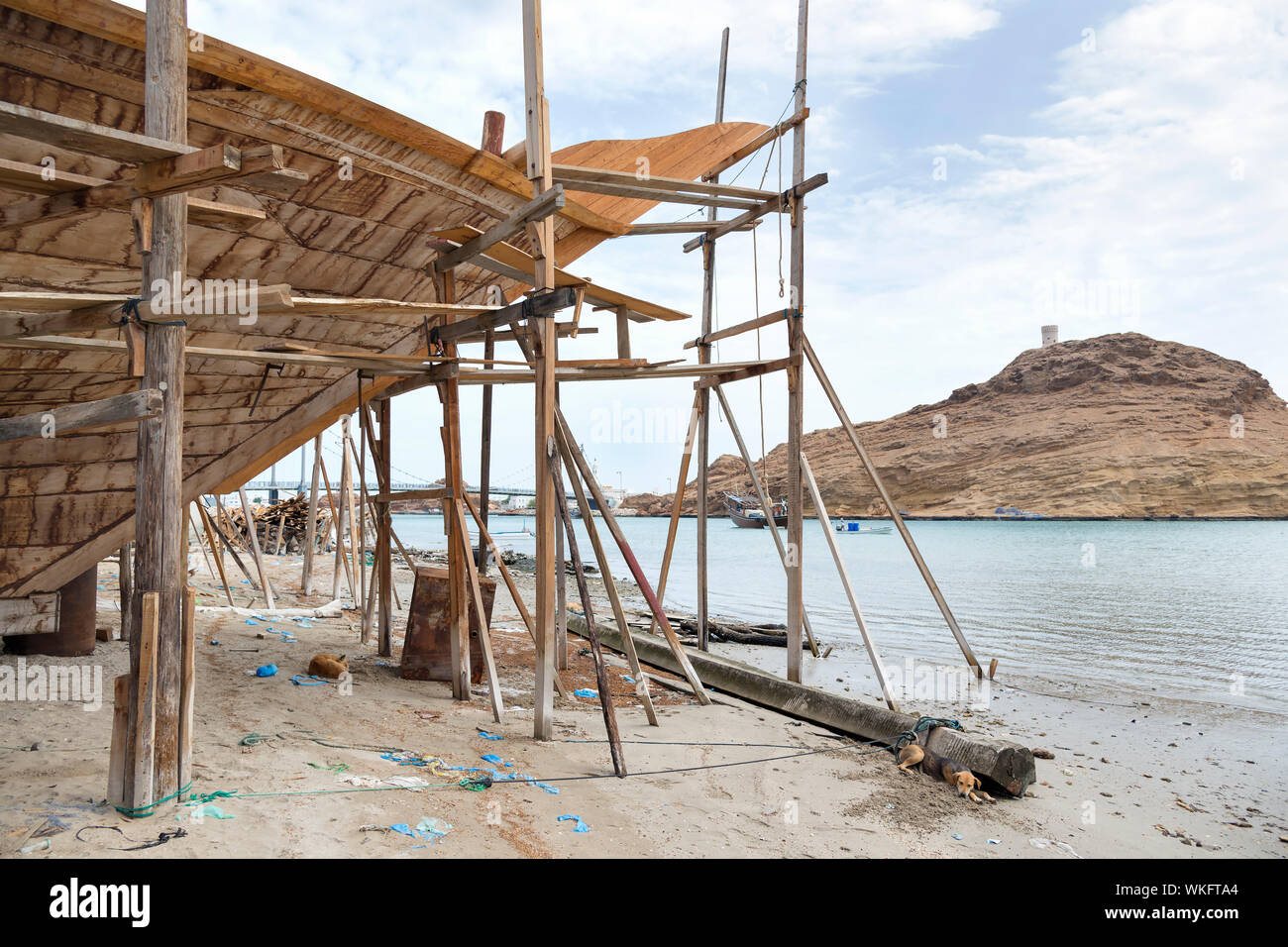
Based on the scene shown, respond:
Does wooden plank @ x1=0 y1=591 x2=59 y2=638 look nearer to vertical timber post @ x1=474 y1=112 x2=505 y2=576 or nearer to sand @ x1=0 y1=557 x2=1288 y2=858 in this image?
sand @ x1=0 y1=557 x2=1288 y2=858

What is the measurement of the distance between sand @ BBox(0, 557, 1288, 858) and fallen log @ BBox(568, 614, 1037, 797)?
0.57ft

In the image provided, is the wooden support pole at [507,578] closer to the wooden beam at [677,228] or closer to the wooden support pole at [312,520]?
the wooden beam at [677,228]

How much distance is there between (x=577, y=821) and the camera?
12.8 ft

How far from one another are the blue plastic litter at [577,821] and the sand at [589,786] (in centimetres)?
4

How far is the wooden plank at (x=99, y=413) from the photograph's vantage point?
3385 millimetres

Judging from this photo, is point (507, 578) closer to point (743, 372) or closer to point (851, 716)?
point (851, 716)

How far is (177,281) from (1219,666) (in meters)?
12.7

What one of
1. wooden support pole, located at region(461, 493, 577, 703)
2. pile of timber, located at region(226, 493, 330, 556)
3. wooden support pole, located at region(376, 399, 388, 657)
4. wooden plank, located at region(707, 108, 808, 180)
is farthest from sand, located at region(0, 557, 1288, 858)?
pile of timber, located at region(226, 493, 330, 556)

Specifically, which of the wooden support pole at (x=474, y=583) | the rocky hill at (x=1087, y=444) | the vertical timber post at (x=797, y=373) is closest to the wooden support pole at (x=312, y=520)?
the wooden support pole at (x=474, y=583)

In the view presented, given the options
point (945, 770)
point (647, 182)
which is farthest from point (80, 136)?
point (945, 770)

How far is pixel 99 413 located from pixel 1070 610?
57.6 ft

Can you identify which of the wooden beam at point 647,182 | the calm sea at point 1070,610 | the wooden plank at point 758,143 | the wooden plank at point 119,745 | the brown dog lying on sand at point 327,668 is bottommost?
the calm sea at point 1070,610

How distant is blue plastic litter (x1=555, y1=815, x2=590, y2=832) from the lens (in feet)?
12.5

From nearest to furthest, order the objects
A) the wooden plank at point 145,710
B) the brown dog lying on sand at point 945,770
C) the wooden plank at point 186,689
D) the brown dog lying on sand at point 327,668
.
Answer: the wooden plank at point 145,710, the wooden plank at point 186,689, the brown dog lying on sand at point 945,770, the brown dog lying on sand at point 327,668
